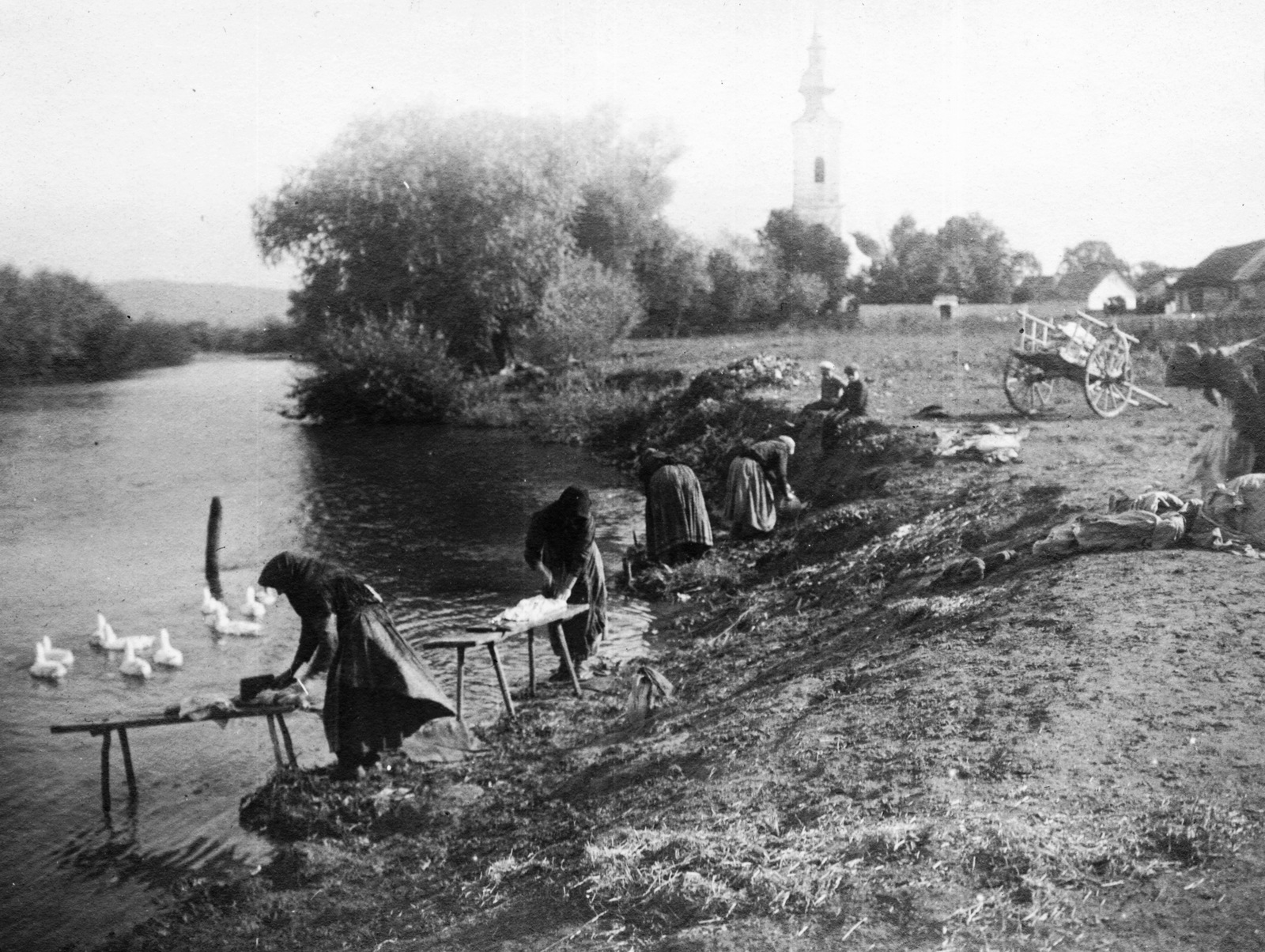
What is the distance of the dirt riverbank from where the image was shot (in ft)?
14.5

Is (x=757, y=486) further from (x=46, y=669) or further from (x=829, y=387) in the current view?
(x=46, y=669)

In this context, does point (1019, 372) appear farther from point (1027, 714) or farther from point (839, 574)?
point (1027, 714)

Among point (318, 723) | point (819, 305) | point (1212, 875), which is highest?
point (819, 305)

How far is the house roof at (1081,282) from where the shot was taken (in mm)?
33844

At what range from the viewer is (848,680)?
Answer: 7895 mm

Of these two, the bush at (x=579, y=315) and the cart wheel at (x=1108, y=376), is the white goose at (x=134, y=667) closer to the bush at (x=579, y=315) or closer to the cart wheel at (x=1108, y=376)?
the cart wheel at (x=1108, y=376)

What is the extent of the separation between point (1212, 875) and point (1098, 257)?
34159 mm

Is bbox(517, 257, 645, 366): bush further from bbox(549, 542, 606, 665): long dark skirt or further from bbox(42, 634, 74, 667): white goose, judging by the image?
bbox(549, 542, 606, 665): long dark skirt

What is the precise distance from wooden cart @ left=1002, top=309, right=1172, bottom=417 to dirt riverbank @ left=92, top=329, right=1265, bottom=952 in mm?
5955

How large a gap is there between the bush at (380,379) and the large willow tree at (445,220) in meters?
0.47

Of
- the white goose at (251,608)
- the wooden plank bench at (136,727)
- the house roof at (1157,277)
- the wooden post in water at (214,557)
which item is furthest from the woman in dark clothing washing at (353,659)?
the house roof at (1157,277)

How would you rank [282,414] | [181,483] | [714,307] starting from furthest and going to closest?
[714,307] < [282,414] < [181,483]

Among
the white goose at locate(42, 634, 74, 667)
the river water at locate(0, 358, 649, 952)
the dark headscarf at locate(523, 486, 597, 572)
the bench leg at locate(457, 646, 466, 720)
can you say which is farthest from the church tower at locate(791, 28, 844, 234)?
the white goose at locate(42, 634, 74, 667)

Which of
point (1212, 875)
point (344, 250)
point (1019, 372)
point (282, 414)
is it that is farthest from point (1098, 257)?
point (1212, 875)
